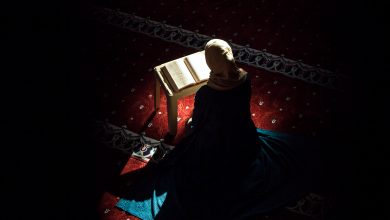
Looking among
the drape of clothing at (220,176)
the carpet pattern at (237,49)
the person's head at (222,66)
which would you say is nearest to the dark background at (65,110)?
the carpet pattern at (237,49)

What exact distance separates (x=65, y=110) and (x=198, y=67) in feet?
4.84

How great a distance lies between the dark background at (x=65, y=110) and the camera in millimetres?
3068

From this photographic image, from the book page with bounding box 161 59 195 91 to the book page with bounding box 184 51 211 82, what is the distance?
0.04m

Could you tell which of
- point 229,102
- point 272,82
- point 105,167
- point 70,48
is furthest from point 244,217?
point 70,48

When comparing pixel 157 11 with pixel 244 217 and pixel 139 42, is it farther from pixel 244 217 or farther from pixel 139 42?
pixel 244 217

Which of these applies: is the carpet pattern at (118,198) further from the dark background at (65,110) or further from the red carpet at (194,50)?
the dark background at (65,110)

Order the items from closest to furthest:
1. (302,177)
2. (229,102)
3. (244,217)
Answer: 1. (229,102)
2. (244,217)
3. (302,177)

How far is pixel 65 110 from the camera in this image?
3633 mm

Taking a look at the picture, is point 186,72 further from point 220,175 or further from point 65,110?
point 65,110

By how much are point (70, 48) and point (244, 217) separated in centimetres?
272

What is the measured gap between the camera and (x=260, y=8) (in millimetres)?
4566

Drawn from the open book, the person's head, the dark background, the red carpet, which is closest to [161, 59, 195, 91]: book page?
the open book

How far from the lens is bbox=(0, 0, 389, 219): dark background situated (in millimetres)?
3068

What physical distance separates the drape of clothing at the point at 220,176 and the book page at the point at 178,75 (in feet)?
0.82
